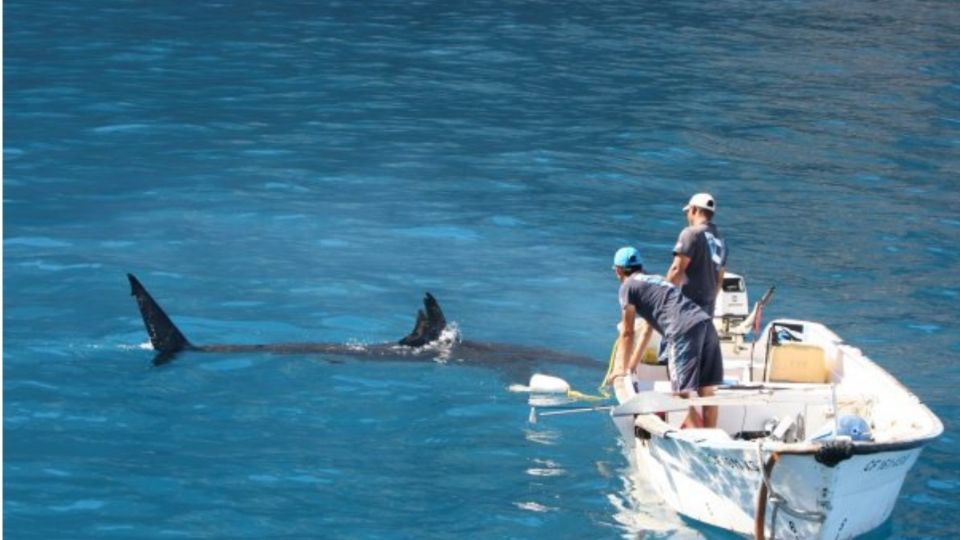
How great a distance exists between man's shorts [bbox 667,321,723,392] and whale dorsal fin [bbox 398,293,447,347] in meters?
3.92

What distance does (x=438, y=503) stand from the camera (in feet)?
44.5

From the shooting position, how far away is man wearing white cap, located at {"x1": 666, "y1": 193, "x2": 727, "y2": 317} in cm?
1487

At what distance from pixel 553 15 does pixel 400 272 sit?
18.3m

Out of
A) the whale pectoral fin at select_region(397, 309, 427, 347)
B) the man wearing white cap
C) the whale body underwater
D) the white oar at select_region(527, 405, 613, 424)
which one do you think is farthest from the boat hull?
the whale pectoral fin at select_region(397, 309, 427, 347)

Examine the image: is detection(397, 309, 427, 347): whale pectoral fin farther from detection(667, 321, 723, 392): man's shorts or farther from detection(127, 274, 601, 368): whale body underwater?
detection(667, 321, 723, 392): man's shorts

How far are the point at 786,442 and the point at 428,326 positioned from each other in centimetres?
521

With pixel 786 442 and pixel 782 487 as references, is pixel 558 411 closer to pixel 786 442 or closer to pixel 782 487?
pixel 786 442

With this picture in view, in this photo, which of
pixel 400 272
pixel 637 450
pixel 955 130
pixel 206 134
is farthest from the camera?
pixel 955 130

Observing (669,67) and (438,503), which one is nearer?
(438,503)

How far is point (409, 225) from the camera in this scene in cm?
2220

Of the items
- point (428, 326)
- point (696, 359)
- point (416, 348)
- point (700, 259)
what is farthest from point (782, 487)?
point (416, 348)

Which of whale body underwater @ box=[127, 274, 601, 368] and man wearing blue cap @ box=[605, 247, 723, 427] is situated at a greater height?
man wearing blue cap @ box=[605, 247, 723, 427]

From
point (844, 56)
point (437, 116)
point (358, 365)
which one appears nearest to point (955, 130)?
point (844, 56)

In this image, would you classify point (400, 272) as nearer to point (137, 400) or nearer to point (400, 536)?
point (137, 400)
